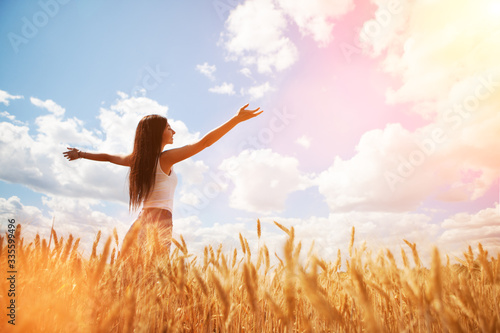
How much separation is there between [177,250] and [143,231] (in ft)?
2.39

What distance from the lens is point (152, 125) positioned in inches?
155

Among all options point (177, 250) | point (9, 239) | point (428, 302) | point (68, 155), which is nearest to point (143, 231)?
point (177, 250)

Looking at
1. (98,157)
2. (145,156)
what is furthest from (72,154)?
(145,156)

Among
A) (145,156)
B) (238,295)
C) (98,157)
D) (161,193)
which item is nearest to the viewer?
(238,295)

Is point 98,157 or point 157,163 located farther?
point 98,157

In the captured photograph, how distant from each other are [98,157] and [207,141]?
2.27 metres

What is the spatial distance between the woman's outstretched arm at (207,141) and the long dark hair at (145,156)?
0.20 m

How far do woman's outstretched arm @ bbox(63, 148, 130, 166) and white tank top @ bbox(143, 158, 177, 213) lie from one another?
101cm

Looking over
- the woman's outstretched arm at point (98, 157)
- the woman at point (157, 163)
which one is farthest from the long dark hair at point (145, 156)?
the woman's outstretched arm at point (98, 157)

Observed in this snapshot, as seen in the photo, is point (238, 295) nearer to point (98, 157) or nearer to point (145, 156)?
point (145, 156)

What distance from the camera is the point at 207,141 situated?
3748mm

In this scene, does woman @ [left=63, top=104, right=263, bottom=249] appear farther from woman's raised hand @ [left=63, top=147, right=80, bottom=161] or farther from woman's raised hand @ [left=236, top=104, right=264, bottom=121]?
woman's raised hand @ [left=63, top=147, right=80, bottom=161]

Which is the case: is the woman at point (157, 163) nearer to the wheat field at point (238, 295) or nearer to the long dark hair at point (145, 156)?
the long dark hair at point (145, 156)

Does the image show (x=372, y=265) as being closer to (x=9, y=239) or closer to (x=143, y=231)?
(x=143, y=231)
